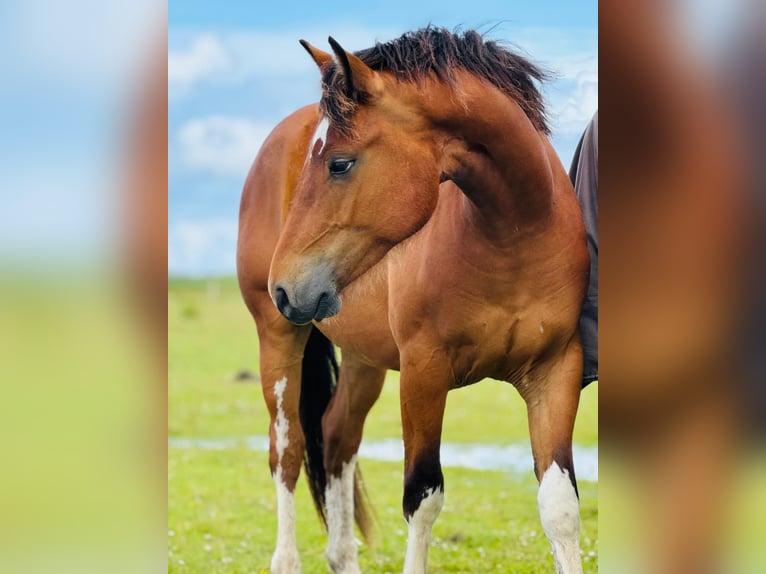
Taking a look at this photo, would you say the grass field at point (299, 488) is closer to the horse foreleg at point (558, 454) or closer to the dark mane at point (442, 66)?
the horse foreleg at point (558, 454)

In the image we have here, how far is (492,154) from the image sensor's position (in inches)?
102

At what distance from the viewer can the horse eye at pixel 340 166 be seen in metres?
2.37

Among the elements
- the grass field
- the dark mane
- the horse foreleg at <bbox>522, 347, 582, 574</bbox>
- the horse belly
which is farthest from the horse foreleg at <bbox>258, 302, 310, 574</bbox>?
the dark mane

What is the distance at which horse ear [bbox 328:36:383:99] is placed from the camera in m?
2.29

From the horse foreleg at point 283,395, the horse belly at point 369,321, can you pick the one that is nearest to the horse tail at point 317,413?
the horse foreleg at point 283,395

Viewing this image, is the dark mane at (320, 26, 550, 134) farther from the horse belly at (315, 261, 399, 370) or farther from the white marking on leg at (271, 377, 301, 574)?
the white marking on leg at (271, 377, 301, 574)

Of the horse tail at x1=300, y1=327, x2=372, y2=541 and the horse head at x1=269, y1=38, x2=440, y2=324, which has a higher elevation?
the horse head at x1=269, y1=38, x2=440, y2=324

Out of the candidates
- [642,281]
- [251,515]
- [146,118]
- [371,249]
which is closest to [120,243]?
[146,118]

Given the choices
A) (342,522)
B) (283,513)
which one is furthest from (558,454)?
(342,522)

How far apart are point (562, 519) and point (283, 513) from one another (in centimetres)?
167

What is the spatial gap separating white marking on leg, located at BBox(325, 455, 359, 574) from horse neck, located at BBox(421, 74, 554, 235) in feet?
6.34

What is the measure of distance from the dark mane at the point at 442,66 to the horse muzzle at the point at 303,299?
44 centimetres

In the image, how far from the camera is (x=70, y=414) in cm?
140

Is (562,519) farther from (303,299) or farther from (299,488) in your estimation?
(299,488)
